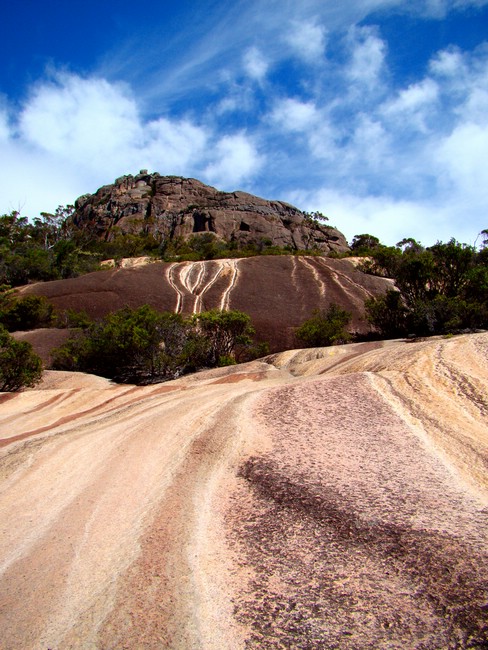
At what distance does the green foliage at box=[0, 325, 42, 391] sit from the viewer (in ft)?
61.0

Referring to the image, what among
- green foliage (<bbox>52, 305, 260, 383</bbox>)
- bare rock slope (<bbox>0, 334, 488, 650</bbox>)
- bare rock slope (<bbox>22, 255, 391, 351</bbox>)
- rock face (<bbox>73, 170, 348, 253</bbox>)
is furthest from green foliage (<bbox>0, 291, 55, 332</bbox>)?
rock face (<bbox>73, 170, 348, 253</bbox>)

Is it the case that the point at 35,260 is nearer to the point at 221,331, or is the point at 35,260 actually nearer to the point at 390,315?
the point at 221,331

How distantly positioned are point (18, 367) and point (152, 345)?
20.7ft

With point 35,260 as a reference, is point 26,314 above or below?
below

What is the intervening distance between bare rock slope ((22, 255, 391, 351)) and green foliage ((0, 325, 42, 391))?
1237 cm

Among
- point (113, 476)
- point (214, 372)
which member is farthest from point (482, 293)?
point (113, 476)

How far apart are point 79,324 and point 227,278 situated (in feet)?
43.6

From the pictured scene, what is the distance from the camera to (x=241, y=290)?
1339 inches

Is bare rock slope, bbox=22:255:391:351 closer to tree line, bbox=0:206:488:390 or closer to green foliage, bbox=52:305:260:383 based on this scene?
tree line, bbox=0:206:488:390

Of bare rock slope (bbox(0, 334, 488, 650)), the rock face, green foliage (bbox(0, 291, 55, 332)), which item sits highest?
the rock face

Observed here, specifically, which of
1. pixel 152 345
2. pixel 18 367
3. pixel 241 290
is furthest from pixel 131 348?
pixel 241 290

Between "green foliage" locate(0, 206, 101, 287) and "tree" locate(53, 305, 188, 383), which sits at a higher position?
"green foliage" locate(0, 206, 101, 287)

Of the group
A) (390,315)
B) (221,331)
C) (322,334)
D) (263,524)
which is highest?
(390,315)

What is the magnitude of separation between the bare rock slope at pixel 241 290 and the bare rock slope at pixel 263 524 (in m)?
20.4
